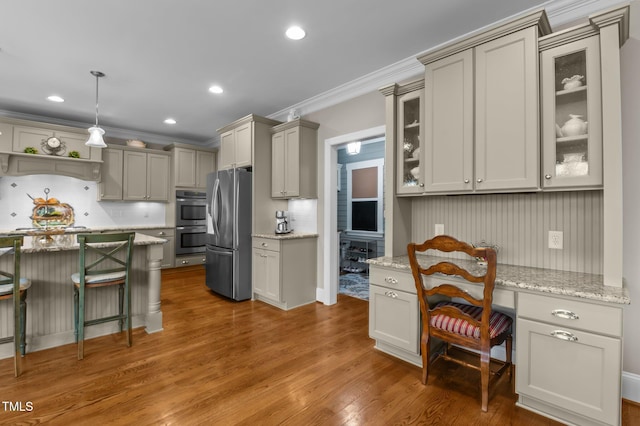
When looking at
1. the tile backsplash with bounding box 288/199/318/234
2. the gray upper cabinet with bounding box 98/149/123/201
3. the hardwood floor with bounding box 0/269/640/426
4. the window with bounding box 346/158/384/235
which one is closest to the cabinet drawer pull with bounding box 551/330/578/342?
the hardwood floor with bounding box 0/269/640/426

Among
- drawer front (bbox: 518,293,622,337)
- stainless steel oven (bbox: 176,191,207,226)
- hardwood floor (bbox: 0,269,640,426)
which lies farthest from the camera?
stainless steel oven (bbox: 176,191,207,226)

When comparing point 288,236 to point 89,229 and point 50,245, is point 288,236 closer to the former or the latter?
point 50,245

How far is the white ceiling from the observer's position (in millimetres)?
2438

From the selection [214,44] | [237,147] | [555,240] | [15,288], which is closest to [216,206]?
[237,147]

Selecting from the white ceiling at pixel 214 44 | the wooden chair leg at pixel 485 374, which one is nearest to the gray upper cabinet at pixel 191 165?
the white ceiling at pixel 214 44

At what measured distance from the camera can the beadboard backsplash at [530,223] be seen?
2.16 m

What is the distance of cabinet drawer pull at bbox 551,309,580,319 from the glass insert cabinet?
30.5 inches

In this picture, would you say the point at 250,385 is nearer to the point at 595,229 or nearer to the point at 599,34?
the point at 595,229

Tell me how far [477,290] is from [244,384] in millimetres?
1760

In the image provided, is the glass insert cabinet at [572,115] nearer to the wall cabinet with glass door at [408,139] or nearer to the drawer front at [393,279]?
the wall cabinet with glass door at [408,139]

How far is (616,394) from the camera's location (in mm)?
1642

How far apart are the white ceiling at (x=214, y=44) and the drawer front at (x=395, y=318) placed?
Result: 224 cm

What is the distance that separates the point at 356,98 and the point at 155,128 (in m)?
4.30

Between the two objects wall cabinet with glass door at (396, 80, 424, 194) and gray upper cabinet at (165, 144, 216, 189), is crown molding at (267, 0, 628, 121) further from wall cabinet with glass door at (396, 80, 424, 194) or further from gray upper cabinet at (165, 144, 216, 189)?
gray upper cabinet at (165, 144, 216, 189)
